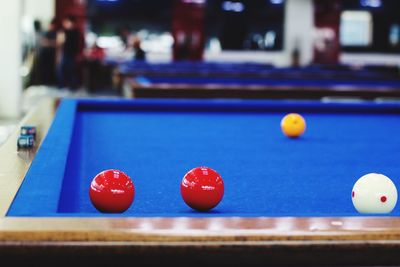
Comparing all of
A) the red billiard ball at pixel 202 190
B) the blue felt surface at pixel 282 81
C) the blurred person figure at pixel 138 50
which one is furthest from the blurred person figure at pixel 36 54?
the red billiard ball at pixel 202 190

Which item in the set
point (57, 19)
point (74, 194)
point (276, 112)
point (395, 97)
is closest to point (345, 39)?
point (57, 19)

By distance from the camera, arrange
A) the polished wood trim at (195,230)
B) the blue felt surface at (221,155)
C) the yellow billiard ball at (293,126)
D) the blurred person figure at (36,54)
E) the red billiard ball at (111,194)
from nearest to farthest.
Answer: the polished wood trim at (195,230) → the red billiard ball at (111,194) → the blue felt surface at (221,155) → the yellow billiard ball at (293,126) → the blurred person figure at (36,54)

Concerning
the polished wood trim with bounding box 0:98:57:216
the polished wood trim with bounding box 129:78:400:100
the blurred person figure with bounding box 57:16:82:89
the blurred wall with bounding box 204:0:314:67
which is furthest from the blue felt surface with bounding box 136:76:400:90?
the blurred wall with bounding box 204:0:314:67

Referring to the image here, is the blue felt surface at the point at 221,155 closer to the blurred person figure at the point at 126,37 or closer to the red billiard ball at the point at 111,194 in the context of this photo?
the red billiard ball at the point at 111,194

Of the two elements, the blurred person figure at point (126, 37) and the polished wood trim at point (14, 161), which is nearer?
the polished wood trim at point (14, 161)

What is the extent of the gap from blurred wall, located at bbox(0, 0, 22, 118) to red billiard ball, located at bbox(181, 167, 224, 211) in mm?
7270

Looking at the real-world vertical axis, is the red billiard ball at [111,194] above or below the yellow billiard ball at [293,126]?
above

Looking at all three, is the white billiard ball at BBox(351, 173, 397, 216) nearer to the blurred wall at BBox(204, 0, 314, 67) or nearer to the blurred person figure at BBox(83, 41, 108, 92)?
the blurred person figure at BBox(83, 41, 108, 92)

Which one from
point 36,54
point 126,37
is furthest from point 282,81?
point 36,54

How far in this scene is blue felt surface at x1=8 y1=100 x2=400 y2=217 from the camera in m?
1.52

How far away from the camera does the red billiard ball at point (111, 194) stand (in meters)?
1.30

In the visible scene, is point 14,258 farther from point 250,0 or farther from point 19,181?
point 250,0

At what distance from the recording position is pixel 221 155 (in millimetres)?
2424

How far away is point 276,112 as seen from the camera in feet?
12.1
